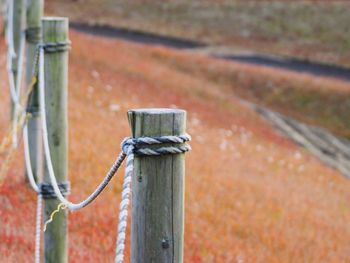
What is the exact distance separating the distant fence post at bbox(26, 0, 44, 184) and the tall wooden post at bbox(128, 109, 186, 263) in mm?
4644

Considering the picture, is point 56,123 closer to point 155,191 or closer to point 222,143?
point 155,191

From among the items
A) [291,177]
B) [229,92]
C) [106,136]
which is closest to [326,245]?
[106,136]

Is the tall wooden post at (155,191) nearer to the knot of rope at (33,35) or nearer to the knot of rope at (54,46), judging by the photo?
the knot of rope at (54,46)

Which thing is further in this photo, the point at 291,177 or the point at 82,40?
the point at 82,40

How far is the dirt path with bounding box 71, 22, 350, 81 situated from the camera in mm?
30883

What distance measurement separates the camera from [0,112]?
1170 centimetres

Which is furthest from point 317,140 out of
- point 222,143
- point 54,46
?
point 54,46

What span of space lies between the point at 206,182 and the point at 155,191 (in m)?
7.87

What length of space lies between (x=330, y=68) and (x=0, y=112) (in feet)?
74.7

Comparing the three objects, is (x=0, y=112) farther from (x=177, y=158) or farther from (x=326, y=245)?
(x=177, y=158)

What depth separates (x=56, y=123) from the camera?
215 inches

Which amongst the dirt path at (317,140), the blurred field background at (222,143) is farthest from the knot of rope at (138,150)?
the dirt path at (317,140)

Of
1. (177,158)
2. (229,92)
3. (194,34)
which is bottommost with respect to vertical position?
(177,158)

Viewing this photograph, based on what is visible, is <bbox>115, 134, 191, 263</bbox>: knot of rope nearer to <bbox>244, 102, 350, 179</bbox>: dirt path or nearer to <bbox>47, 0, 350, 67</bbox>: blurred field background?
<bbox>244, 102, 350, 179</bbox>: dirt path
